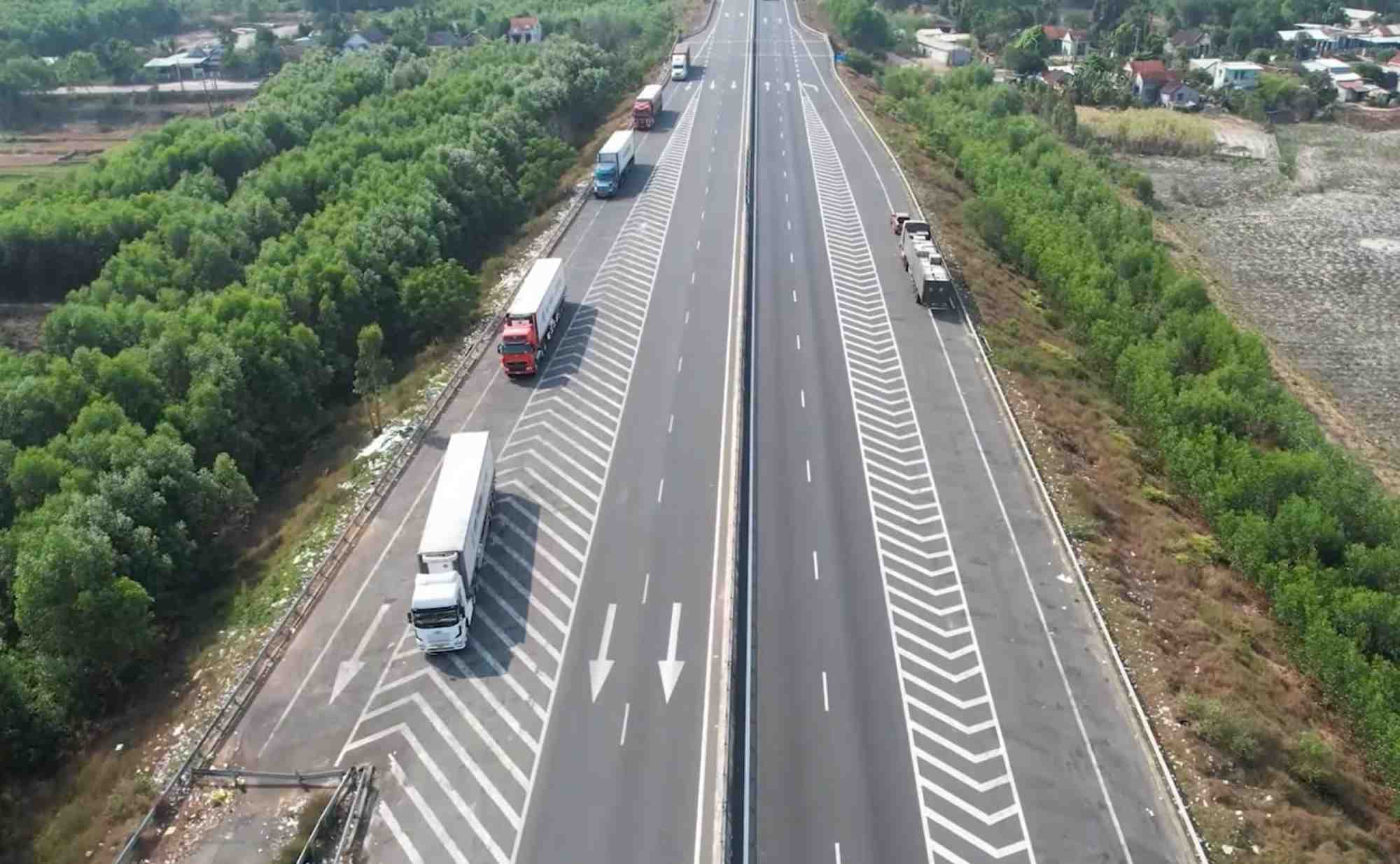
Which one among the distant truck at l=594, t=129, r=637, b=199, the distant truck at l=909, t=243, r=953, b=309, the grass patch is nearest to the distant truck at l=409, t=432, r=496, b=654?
the distant truck at l=909, t=243, r=953, b=309

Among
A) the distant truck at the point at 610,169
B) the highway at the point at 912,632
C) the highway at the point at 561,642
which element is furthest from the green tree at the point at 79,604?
the distant truck at the point at 610,169

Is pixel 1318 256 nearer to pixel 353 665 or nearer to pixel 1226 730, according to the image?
pixel 1226 730

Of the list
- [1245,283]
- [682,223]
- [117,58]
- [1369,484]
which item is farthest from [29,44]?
[1369,484]

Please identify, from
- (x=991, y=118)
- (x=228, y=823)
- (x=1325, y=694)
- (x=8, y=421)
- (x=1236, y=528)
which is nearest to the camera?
(x=228, y=823)

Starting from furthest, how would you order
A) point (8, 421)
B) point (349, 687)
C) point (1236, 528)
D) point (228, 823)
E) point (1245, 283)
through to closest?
point (1245, 283) → point (8, 421) → point (1236, 528) → point (349, 687) → point (228, 823)

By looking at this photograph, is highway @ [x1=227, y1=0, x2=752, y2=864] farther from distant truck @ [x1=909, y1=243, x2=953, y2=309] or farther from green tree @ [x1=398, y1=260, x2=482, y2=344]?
distant truck @ [x1=909, y1=243, x2=953, y2=309]

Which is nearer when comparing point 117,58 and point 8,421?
point 8,421

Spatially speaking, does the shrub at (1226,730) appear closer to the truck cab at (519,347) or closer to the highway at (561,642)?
the highway at (561,642)

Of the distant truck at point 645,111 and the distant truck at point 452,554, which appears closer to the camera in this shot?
the distant truck at point 452,554

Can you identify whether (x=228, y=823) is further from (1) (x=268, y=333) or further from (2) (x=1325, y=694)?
(2) (x=1325, y=694)
